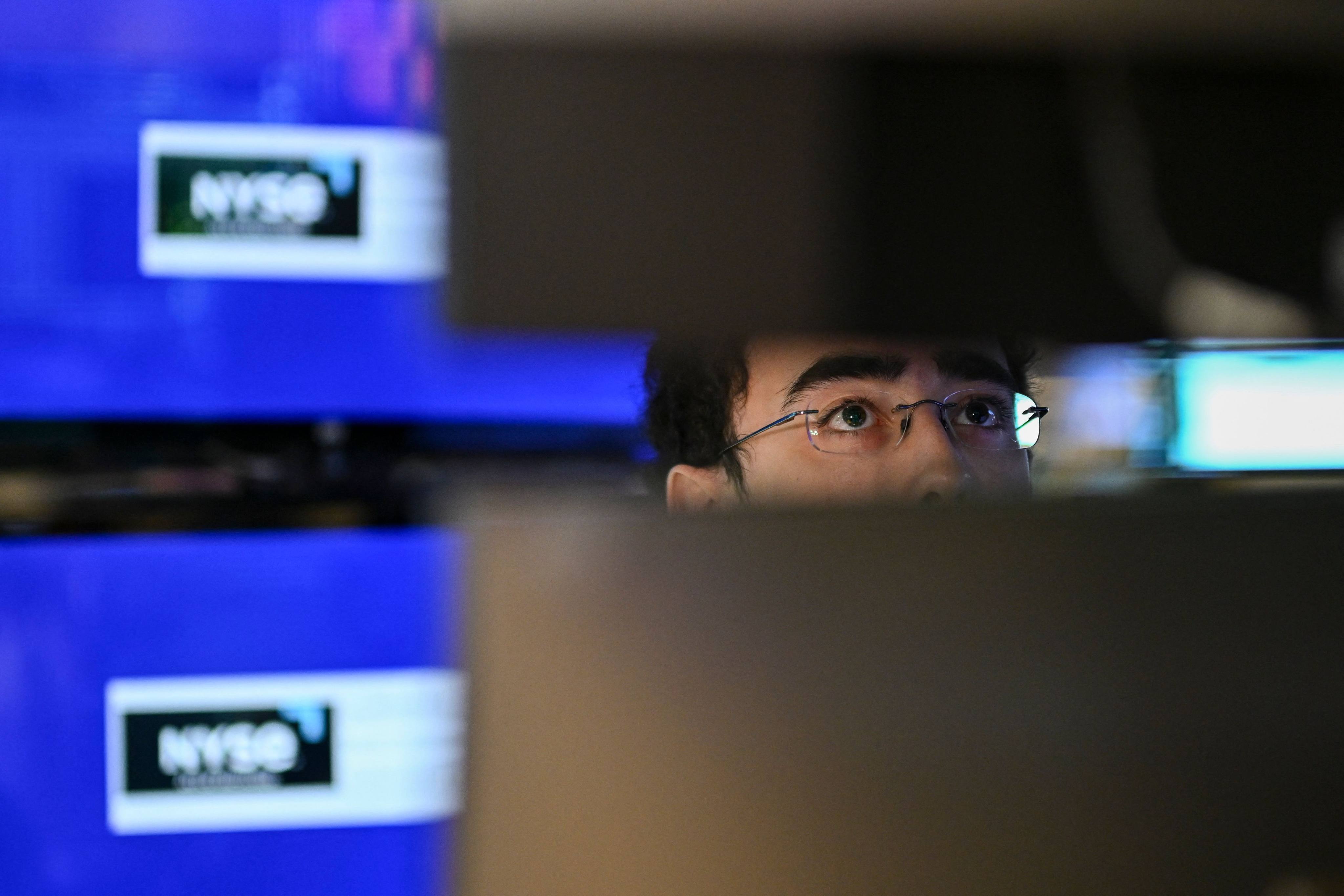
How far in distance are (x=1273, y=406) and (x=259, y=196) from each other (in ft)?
2.75

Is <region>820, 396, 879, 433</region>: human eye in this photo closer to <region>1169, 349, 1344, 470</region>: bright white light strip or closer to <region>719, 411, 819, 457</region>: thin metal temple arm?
<region>719, 411, 819, 457</region>: thin metal temple arm

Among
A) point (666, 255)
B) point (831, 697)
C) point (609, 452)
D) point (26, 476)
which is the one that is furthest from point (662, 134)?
point (26, 476)

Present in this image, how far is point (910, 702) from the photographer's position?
32 centimetres

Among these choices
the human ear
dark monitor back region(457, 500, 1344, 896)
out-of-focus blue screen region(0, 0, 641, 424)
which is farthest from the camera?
A: out-of-focus blue screen region(0, 0, 641, 424)

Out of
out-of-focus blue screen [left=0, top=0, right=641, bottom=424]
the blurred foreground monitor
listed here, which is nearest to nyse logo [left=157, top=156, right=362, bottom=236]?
out-of-focus blue screen [left=0, top=0, right=641, bottom=424]

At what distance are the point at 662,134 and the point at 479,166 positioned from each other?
0.05m

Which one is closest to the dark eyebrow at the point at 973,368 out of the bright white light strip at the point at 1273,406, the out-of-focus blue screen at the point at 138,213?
the bright white light strip at the point at 1273,406

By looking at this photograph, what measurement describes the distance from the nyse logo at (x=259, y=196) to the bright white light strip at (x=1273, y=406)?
0.79 m

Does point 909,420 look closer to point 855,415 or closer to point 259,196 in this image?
point 855,415

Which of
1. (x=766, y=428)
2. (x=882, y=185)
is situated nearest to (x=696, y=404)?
(x=766, y=428)

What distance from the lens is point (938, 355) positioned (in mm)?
521

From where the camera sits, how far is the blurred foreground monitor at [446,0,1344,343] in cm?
31

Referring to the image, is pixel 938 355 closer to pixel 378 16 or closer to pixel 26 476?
pixel 378 16

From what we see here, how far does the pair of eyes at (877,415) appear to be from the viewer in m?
0.52
